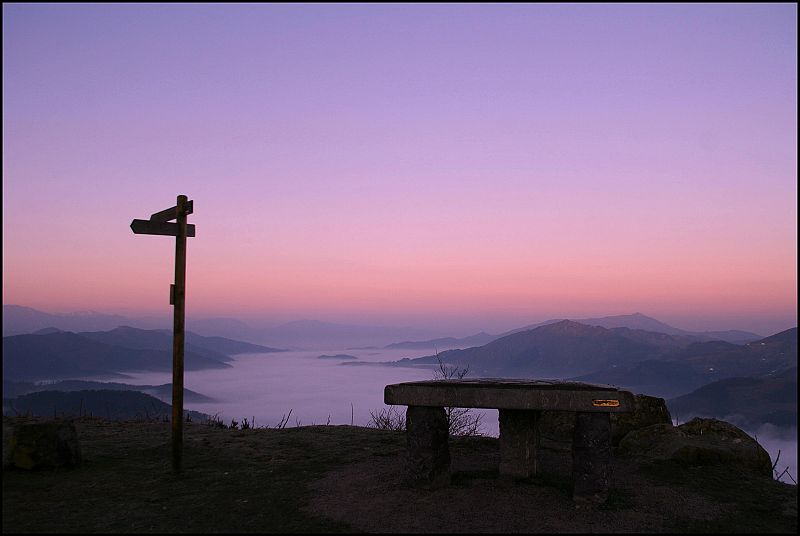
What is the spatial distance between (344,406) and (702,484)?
8.10 m

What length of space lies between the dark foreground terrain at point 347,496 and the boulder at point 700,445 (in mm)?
257

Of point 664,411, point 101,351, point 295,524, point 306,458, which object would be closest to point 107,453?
point 306,458

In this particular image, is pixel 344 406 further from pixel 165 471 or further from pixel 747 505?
pixel 747 505

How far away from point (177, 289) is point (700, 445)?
764 cm

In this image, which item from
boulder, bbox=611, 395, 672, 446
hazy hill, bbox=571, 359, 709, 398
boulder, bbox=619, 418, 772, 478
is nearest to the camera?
boulder, bbox=619, 418, 772, 478

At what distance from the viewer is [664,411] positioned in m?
11.6

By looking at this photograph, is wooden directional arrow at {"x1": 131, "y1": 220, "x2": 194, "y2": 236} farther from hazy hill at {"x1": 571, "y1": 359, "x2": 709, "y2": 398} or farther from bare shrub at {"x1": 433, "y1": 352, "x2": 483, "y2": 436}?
hazy hill at {"x1": 571, "y1": 359, "x2": 709, "y2": 398}

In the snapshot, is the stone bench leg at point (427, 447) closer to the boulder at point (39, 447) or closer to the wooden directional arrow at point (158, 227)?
the wooden directional arrow at point (158, 227)

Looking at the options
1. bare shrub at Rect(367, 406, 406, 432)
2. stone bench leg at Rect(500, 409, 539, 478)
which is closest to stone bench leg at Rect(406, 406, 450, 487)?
stone bench leg at Rect(500, 409, 539, 478)

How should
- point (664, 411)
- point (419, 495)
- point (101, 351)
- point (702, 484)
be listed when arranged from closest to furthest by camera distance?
point (419, 495) → point (702, 484) → point (664, 411) → point (101, 351)

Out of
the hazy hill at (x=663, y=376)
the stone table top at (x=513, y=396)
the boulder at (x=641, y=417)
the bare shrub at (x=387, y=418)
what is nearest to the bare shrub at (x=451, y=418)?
the bare shrub at (x=387, y=418)

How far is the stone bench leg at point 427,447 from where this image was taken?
7.67m

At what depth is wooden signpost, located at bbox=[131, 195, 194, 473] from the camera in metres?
8.23

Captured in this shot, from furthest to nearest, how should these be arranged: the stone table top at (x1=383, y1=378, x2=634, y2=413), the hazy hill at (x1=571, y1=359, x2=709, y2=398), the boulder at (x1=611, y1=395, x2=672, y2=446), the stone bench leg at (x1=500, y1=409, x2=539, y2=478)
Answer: the hazy hill at (x1=571, y1=359, x2=709, y2=398) < the boulder at (x1=611, y1=395, x2=672, y2=446) < the stone bench leg at (x1=500, y1=409, x2=539, y2=478) < the stone table top at (x1=383, y1=378, x2=634, y2=413)
